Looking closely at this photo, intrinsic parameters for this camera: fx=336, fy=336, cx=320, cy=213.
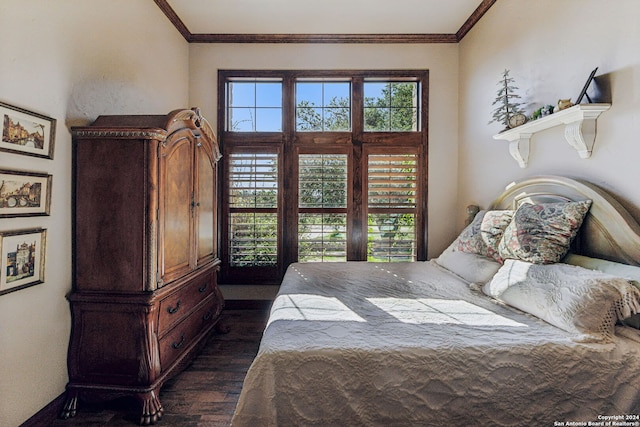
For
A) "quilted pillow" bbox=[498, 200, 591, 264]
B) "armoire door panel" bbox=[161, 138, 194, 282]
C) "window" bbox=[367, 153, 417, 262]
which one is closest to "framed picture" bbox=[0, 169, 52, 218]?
"armoire door panel" bbox=[161, 138, 194, 282]

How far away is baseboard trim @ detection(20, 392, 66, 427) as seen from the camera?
5.61 feet

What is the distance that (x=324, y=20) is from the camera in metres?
3.31

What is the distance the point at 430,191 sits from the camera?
3.70 meters

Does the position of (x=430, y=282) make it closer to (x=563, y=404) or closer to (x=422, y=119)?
(x=563, y=404)

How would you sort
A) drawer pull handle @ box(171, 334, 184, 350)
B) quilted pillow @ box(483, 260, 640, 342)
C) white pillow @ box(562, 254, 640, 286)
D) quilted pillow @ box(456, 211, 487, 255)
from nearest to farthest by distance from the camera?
quilted pillow @ box(483, 260, 640, 342), white pillow @ box(562, 254, 640, 286), drawer pull handle @ box(171, 334, 184, 350), quilted pillow @ box(456, 211, 487, 255)

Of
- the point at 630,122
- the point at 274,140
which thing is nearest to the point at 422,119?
the point at 274,140

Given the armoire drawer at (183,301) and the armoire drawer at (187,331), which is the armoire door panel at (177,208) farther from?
the armoire drawer at (187,331)

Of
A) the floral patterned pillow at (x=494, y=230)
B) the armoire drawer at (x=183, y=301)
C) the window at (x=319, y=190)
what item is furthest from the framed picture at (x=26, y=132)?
the floral patterned pillow at (x=494, y=230)

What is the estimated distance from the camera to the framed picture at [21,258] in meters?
1.54

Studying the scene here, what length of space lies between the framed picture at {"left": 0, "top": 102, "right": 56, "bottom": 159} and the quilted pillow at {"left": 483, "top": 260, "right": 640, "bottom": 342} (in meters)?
2.55

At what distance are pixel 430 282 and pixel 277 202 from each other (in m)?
1.94

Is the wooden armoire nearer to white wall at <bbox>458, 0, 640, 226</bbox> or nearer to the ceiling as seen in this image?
the ceiling

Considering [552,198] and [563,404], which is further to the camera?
[552,198]

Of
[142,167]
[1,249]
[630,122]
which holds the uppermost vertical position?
[630,122]
